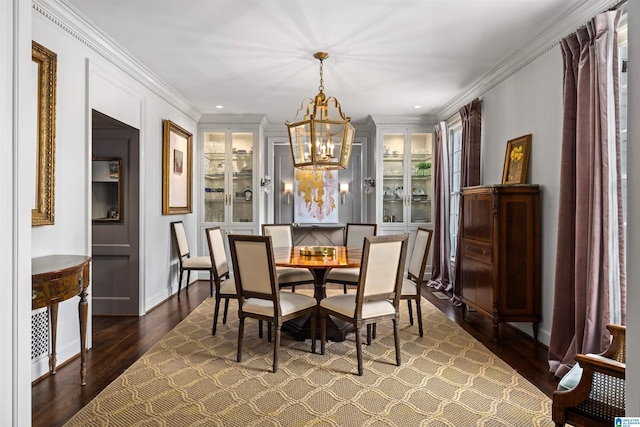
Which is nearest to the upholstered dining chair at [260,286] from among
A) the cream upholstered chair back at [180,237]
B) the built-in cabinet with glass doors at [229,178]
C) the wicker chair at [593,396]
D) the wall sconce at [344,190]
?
the wicker chair at [593,396]

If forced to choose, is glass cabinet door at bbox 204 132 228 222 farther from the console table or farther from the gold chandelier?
the console table

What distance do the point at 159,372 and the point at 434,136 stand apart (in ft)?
16.6

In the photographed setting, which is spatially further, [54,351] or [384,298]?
[384,298]

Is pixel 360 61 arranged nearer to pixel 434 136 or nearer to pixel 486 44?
pixel 486 44

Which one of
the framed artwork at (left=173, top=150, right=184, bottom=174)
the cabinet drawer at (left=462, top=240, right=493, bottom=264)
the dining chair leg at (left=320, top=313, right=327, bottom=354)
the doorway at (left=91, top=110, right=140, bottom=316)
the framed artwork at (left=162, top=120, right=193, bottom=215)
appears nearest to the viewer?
the dining chair leg at (left=320, top=313, right=327, bottom=354)

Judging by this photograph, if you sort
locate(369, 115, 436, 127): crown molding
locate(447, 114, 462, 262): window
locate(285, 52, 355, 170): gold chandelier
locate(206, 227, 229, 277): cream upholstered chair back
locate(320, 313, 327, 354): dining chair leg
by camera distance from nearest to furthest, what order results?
locate(320, 313, 327, 354): dining chair leg, locate(285, 52, 355, 170): gold chandelier, locate(206, 227, 229, 277): cream upholstered chair back, locate(447, 114, 462, 262): window, locate(369, 115, 436, 127): crown molding

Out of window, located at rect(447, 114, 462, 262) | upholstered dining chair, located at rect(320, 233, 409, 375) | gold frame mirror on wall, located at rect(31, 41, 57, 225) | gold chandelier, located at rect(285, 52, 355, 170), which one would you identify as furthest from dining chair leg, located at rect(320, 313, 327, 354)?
window, located at rect(447, 114, 462, 262)

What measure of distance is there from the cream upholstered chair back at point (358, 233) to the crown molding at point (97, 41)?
2.86 metres

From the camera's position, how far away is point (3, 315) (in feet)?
4.82

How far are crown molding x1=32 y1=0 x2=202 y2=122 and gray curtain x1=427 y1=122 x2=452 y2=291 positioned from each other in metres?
3.74

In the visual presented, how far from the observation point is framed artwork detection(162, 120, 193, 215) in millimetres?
4832

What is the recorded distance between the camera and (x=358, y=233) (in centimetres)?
497

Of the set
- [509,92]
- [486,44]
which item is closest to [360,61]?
[486,44]

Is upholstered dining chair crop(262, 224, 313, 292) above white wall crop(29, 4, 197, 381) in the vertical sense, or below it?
below
